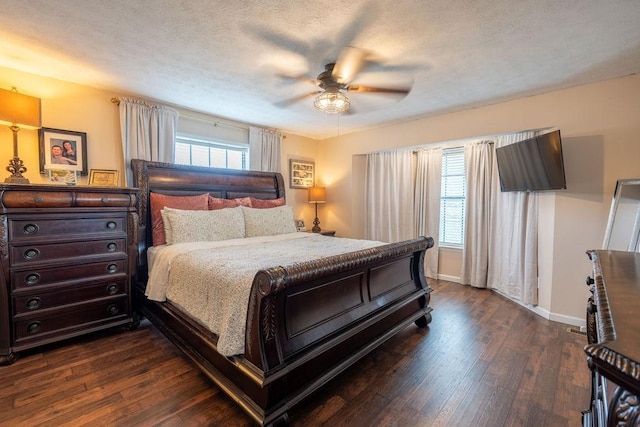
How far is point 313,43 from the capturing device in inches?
84.0

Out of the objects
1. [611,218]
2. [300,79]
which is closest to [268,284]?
[300,79]

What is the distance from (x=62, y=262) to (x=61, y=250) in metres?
0.10

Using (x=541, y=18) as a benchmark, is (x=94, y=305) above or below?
below

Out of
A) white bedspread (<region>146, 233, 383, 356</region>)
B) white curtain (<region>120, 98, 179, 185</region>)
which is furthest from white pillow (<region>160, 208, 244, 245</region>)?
white curtain (<region>120, 98, 179, 185</region>)

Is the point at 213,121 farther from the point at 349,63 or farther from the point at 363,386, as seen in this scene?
the point at 363,386

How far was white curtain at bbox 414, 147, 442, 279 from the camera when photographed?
14.7 ft

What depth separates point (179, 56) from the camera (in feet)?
7.91

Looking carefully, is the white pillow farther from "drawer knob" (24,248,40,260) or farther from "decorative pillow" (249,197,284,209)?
"drawer knob" (24,248,40,260)

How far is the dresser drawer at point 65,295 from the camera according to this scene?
2277mm

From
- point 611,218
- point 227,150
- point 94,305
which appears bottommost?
point 94,305

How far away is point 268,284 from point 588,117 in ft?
11.7

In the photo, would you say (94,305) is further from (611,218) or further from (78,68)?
(611,218)

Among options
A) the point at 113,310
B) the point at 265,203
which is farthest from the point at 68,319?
the point at 265,203

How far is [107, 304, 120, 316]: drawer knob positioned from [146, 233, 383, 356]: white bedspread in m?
0.45
